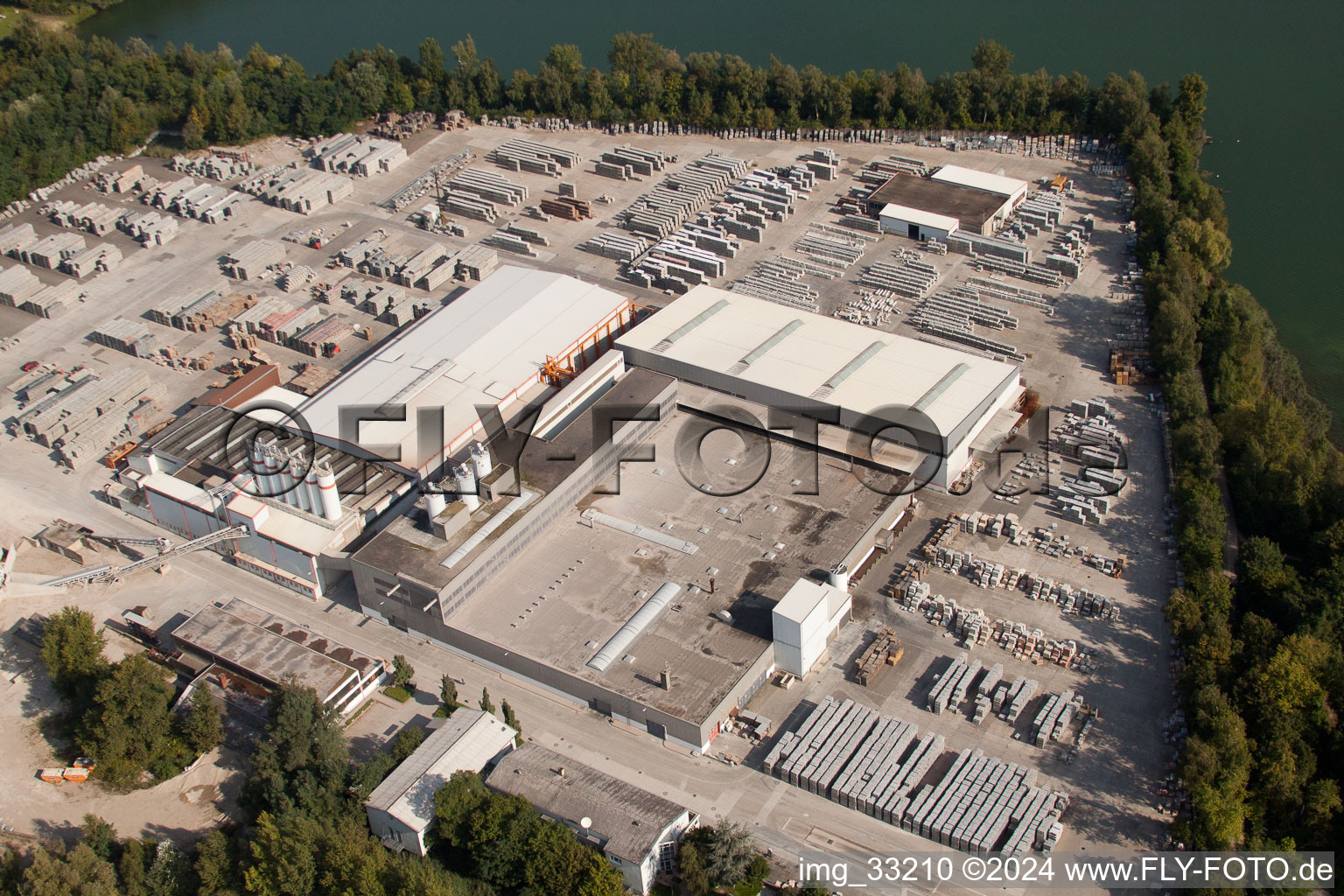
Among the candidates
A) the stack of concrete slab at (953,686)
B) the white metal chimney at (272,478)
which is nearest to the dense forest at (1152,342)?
the stack of concrete slab at (953,686)

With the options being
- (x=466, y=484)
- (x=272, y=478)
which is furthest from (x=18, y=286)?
(x=466, y=484)

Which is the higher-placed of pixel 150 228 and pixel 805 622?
pixel 150 228

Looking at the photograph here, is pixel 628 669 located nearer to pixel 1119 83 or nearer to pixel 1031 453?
pixel 1031 453

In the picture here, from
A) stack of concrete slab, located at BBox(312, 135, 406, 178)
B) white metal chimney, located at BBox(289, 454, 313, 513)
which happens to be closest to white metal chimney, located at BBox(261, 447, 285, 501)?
white metal chimney, located at BBox(289, 454, 313, 513)

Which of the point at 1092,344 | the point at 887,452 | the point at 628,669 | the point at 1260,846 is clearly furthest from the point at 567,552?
the point at 1092,344

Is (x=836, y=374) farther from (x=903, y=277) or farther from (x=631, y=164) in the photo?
(x=631, y=164)

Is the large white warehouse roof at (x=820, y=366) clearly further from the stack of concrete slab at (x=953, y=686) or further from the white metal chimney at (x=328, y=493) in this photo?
the white metal chimney at (x=328, y=493)

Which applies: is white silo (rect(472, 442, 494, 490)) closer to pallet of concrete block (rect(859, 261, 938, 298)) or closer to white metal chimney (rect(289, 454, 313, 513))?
white metal chimney (rect(289, 454, 313, 513))
